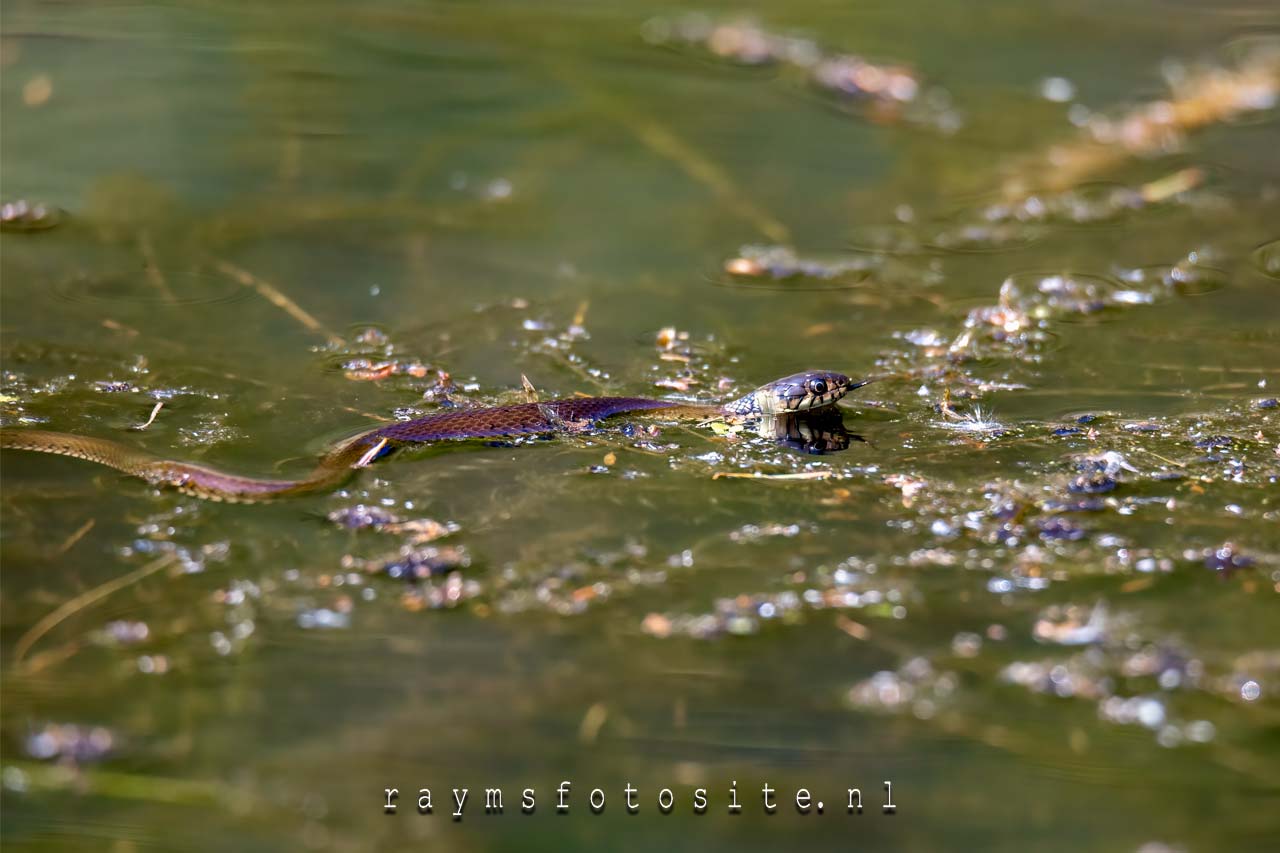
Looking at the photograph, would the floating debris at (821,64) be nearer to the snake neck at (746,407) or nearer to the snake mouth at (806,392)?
the snake mouth at (806,392)

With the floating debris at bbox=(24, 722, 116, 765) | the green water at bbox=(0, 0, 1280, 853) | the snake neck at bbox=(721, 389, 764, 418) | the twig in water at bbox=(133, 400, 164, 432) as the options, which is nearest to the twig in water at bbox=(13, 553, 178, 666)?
the green water at bbox=(0, 0, 1280, 853)

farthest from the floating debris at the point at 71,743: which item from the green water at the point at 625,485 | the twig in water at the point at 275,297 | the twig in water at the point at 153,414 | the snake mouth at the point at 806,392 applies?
the snake mouth at the point at 806,392

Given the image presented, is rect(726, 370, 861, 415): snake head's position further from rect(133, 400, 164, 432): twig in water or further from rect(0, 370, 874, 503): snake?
rect(133, 400, 164, 432): twig in water

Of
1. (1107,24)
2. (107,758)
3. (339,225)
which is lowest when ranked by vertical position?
(107,758)

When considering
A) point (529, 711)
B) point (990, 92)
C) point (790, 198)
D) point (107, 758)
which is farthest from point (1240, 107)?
point (107, 758)

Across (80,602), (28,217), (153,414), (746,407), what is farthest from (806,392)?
(28,217)

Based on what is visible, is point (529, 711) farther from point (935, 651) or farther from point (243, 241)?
point (243, 241)

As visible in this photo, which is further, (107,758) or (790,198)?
(790,198)

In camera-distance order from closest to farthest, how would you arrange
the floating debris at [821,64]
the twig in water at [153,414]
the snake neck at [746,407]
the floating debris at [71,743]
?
the floating debris at [71,743] < the twig in water at [153,414] < the snake neck at [746,407] < the floating debris at [821,64]
